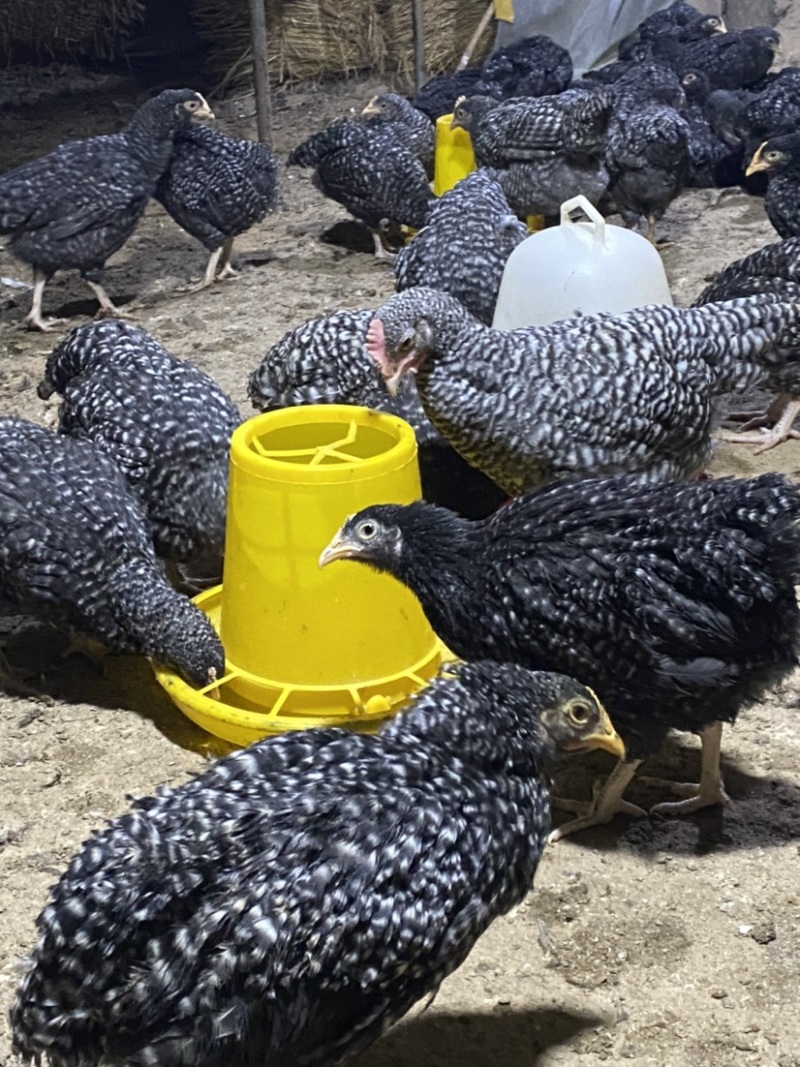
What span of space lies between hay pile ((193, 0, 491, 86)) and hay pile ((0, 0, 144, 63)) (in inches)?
41.7

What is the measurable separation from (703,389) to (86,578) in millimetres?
1992

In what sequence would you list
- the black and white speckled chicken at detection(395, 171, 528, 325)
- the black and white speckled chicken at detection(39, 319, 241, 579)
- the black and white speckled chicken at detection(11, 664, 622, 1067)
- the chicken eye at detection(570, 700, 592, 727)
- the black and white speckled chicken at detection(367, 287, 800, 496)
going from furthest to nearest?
the black and white speckled chicken at detection(395, 171, 528, 325) < the black and white speckled chicken at detection(39, 319, 241, 579) < the black and white speckled chicken at detection(367, 287, 800, 496) < the chicken eye at detection(570, 700, 592, 727) < the black and white speckled chicken at detection(11, 664, 622, 1067)

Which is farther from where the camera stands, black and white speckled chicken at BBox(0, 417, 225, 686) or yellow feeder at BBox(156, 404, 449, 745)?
black and white speckled chicken at BBox(0, 417, 225, 686)

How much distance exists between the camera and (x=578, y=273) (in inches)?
177

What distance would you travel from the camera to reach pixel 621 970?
9.27ft

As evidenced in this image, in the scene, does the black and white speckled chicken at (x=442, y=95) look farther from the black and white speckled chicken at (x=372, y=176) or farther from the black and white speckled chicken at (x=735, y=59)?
the black and white speckled chicken at (x=735, y=59)

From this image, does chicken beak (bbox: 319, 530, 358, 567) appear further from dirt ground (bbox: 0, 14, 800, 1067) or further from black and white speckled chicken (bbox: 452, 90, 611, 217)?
black and white speckled chicken (bbox: 452, 90, 611, 217)

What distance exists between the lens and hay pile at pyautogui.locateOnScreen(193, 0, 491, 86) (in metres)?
12.1

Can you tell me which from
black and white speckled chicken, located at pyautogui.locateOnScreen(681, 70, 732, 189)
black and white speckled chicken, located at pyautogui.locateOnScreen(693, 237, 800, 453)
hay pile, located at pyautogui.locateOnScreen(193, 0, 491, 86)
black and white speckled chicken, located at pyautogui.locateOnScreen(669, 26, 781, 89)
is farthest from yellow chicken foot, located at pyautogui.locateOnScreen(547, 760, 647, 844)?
hay pile, located at pyautogui.locateOnScreen(193, 0, 491, 86)

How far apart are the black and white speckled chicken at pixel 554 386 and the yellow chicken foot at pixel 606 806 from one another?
40.1 inches

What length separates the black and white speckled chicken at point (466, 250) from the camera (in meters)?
5.02

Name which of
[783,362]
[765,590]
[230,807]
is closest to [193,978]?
[230,807]

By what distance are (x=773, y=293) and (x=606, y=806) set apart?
7.82ft

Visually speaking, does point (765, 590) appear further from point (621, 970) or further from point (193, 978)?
point (193, 978)
